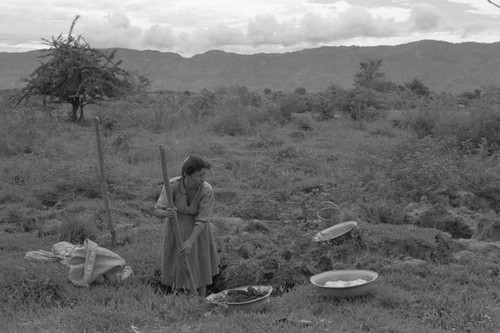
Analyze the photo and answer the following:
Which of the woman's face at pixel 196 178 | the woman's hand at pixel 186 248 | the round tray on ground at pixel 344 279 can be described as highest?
the woman's face at pixel 196 178

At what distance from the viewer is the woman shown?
5.07 metres

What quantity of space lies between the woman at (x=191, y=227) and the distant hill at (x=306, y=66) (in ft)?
195

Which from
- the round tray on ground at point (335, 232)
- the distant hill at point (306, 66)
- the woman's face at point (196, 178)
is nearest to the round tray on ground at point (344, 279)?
the round tray on ground at point (335, 232)

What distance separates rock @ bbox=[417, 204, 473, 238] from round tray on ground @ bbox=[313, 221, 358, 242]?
1402mm

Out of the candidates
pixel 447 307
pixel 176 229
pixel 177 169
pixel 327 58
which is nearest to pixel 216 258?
pixel 176 229

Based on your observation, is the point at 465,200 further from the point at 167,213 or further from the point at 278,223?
the point at 167,213

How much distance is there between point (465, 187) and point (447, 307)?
4.01 metres

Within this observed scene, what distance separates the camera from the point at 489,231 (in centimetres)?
659

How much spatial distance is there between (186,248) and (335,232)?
73.9 inches

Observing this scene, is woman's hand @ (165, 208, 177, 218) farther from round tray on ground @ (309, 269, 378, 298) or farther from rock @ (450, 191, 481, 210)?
rock @ (450, 191, 481, 210)

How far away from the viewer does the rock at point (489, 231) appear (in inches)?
259

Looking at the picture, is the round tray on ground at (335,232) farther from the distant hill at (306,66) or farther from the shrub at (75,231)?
the distant hill at (306,66)

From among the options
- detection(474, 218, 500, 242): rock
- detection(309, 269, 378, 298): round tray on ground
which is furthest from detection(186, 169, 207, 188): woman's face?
detection(474, 218, 500, 242): rock

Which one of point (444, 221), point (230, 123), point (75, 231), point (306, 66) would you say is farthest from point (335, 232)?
point (306, 66)
